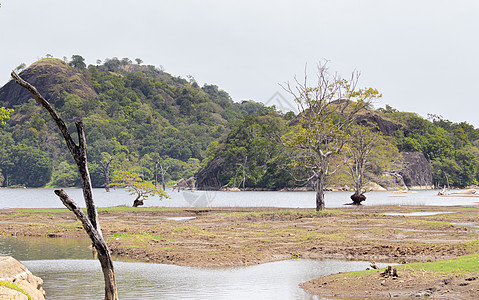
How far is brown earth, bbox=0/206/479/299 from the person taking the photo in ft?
59.9

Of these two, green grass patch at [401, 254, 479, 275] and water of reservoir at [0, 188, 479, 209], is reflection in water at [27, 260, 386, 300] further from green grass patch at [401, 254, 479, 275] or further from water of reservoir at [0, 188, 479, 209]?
water of reservoir at [0, 188, 479, 209]

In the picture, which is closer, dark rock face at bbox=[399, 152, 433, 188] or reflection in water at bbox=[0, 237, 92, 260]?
reflection in water at bbox=[0, 237, 92, 260]

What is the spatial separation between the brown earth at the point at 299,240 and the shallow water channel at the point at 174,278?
4.04 feet

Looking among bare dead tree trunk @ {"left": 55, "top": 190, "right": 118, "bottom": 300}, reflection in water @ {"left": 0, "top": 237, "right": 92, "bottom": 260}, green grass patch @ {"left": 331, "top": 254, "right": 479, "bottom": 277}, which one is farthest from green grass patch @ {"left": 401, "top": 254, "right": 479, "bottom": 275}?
reflection in water @ {"left": 0, "top": 237, "right": 92, "bottom": 260}

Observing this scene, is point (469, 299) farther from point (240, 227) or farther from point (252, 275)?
point (240, 227)

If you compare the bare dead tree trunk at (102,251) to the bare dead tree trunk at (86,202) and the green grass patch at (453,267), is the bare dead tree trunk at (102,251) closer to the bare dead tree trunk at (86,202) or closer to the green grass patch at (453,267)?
the bare dead tree trunk at (86,202)

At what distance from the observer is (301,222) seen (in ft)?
134

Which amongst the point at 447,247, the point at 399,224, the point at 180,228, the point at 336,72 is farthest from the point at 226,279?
the point at 336,72

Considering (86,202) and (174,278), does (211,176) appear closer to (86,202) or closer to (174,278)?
(174,278)

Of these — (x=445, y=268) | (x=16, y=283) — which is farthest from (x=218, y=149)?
(x=16, y=283)

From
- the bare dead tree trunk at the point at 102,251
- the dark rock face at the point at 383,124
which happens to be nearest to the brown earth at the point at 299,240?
the bare dead tree trunk at the point at 102,251

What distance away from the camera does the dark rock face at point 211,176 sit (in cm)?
14288

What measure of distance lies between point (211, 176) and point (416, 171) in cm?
5160

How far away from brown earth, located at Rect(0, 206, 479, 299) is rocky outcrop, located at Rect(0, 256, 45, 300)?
867cm
